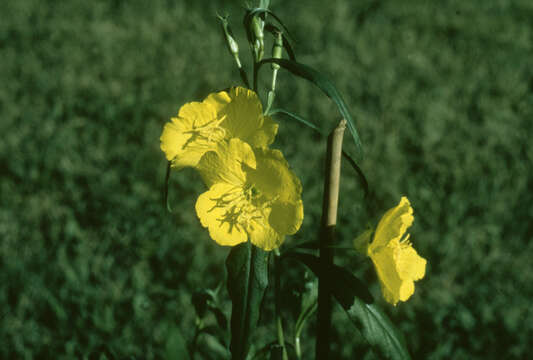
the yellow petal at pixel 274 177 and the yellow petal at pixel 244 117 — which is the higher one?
the yellow petal at pixel 244 117

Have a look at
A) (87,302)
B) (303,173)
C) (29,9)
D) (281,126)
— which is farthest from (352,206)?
(29,9)

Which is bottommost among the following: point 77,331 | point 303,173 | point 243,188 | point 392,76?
point 77,331

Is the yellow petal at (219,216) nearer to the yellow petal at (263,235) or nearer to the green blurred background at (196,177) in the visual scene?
the yellow petal at (263,235)

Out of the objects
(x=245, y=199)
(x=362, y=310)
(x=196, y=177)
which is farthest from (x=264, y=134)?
(x=196, y=177)

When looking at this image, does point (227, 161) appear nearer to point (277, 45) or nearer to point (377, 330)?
point (277, 45)

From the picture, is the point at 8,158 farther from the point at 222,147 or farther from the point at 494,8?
the point at 494,8

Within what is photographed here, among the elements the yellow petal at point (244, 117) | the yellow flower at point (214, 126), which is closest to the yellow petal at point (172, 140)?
the yellow flower at point (214, 126)

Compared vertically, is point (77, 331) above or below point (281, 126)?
below

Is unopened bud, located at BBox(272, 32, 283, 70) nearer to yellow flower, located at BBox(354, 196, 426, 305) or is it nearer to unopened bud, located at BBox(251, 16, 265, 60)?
unopened bud, located at BBox(251, 16, 265, 60)
